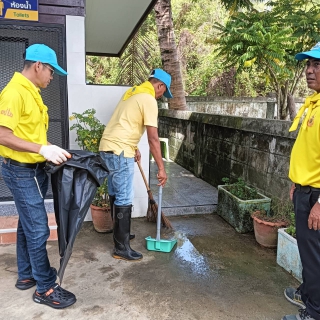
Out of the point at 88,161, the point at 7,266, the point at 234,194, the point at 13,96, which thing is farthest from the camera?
the point at 234,194

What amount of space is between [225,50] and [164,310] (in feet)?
16.8

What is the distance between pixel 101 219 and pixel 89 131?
102 centimetres

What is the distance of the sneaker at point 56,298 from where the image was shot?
2278 mm

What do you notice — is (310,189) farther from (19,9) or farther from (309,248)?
(19,9)

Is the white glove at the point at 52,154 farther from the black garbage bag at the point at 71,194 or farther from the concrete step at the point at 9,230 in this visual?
the concrete step at the point at 9,230

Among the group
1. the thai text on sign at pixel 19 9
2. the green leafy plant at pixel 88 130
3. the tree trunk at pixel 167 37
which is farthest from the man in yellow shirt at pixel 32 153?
the tree trunk at pixel 167 37

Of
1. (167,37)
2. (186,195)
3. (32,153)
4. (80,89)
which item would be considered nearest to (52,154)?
(32,153)

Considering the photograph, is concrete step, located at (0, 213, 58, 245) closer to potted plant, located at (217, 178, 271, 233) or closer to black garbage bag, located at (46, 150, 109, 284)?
black garbage bag, located at (46, 150, 109, 284)

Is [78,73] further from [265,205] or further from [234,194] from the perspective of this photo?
[265,205]

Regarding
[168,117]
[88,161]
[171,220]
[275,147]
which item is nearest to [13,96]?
[88,161]

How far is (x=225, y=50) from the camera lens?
6.07 metres

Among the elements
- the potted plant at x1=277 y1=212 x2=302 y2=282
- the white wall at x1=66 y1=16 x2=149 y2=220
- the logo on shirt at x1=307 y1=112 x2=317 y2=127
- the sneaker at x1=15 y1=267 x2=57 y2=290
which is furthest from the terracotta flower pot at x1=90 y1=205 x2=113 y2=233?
the logo on shirt at x1=307 y1=112 x2=317 y2=127

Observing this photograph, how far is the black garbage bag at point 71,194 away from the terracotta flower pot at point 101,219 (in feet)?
4.42

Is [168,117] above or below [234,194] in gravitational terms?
above
